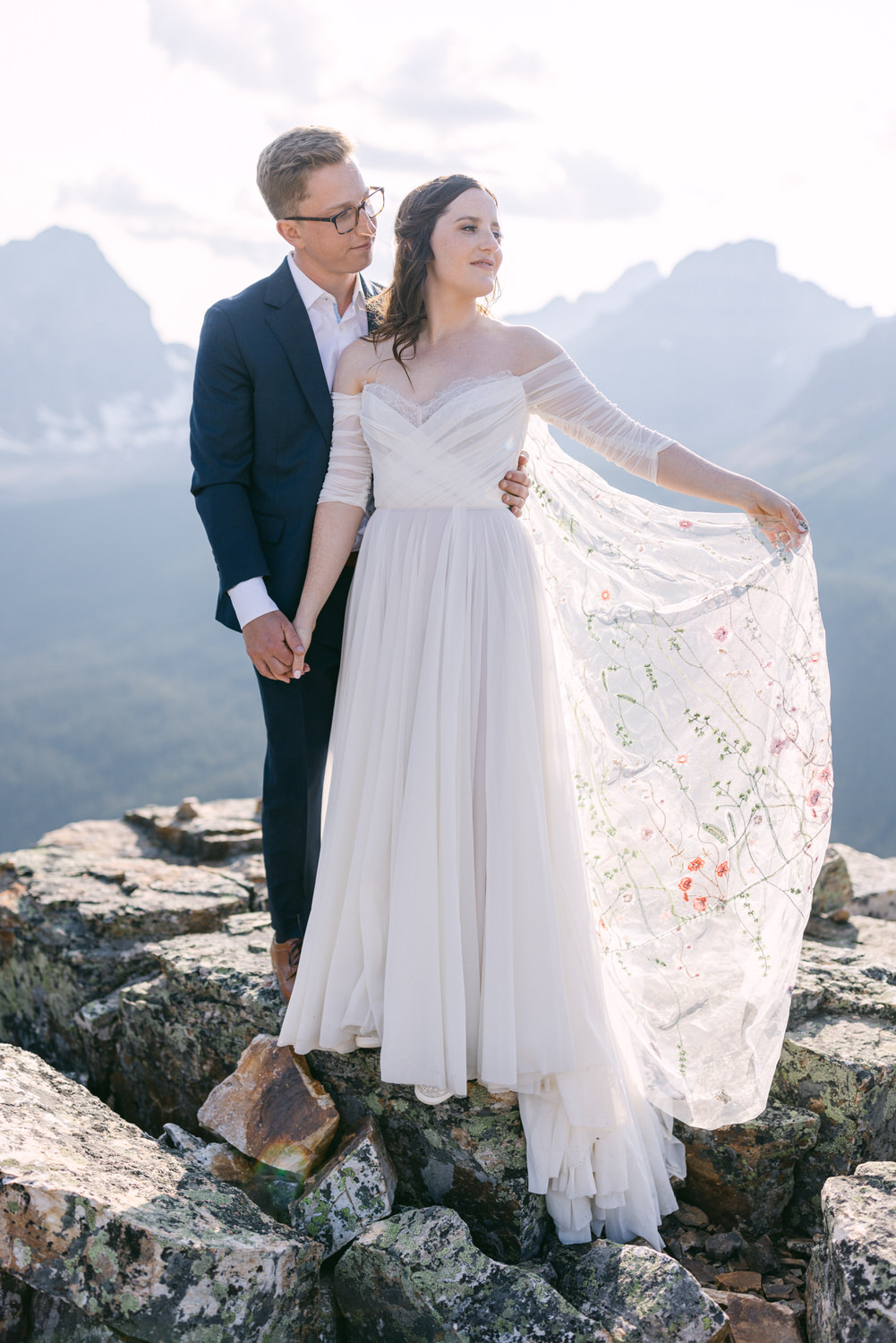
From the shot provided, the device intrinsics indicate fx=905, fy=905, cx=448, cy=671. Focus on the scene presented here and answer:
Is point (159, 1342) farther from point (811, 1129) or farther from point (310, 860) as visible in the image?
point (811, 1129)

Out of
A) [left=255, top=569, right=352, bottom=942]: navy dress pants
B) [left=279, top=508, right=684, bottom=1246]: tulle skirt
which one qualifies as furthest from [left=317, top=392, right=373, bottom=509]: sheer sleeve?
[left=255, top=569, right=352, bottom=942]: navy dress pants

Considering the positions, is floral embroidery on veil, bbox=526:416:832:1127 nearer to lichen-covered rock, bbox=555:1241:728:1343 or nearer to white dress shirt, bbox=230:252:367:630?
lichen-covered rock, bbox=555:1241:728:1343

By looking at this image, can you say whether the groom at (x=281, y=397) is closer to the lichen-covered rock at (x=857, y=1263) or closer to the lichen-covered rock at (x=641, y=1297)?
the lichen-covered rock at (x=641, y=1297)

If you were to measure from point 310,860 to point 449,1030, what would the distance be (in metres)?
0.71

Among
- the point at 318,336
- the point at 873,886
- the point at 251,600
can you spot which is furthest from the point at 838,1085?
the point at 873,886

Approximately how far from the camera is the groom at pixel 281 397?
222 centimetres

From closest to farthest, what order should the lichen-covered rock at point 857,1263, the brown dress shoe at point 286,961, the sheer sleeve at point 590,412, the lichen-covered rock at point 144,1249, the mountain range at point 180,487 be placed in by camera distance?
the lichen-covered rock at point 857,1263
the lichen-covered rock at point 144,1249
the sheer sleeve at point 590,412
the brown dress shoe at point 286,961
the mountain range at point 180,487

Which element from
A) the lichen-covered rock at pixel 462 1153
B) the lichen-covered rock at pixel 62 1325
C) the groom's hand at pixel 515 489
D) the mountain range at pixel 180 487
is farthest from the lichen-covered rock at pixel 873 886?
the mountain range at pixel 180 487

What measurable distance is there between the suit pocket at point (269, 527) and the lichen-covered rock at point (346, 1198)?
1.48m

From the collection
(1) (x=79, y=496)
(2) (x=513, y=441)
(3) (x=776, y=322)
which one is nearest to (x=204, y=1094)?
(2) (x=513, y=441)

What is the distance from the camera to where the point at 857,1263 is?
5.32 ft

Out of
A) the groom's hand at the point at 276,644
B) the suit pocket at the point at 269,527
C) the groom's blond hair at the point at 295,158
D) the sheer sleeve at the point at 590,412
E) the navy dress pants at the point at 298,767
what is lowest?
the navy dress pants at the point at 298,767

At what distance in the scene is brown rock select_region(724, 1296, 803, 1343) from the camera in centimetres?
188

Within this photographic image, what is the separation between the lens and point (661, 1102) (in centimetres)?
223
